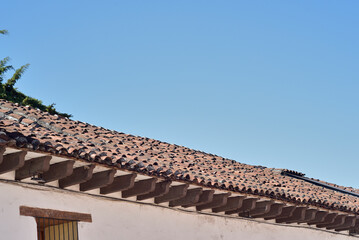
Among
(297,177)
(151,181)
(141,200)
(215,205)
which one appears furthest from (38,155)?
(297,177)

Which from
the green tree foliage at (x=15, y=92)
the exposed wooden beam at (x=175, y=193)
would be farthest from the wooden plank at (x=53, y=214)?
the green tree foliage at (x=15, y=92)

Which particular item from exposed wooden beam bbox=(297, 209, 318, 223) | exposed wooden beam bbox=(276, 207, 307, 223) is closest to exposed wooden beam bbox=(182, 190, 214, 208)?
exposed wooden beam bbox=(276, 207, 307, 223)

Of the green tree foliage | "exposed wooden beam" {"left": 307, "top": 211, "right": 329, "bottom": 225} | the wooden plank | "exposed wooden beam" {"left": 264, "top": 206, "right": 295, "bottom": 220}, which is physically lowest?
the wooden plank

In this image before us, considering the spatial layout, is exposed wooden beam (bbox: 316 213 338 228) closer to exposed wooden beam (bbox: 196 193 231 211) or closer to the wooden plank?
exposed wooden beam (bbox: 196 193 231 211)

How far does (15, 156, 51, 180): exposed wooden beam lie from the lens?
22.4 ft

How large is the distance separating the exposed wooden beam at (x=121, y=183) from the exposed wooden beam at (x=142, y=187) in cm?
32

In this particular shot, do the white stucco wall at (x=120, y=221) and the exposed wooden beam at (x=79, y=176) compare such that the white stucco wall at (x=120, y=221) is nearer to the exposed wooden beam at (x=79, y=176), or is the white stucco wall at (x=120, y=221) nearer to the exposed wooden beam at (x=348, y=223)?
the exposed wooden beam at (x=79, y=176)

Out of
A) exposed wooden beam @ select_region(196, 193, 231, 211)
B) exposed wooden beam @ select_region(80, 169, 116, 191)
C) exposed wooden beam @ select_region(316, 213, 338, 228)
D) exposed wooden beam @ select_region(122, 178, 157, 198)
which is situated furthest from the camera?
exposed wooden beam @ select_region(316, 213, 338, 228)

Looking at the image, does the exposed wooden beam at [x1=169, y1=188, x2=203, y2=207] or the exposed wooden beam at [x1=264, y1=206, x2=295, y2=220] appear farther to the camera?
the exposed wooden beam at [x1=264, y1=206, x2=295, y2=220]

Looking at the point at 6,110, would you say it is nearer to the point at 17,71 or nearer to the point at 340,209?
the point at 340,209

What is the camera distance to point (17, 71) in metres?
20.8

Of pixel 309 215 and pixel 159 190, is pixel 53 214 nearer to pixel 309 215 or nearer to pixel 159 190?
pixel 159 190

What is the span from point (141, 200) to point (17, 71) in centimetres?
1334

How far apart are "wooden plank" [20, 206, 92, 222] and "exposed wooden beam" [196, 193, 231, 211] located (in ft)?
7.62
